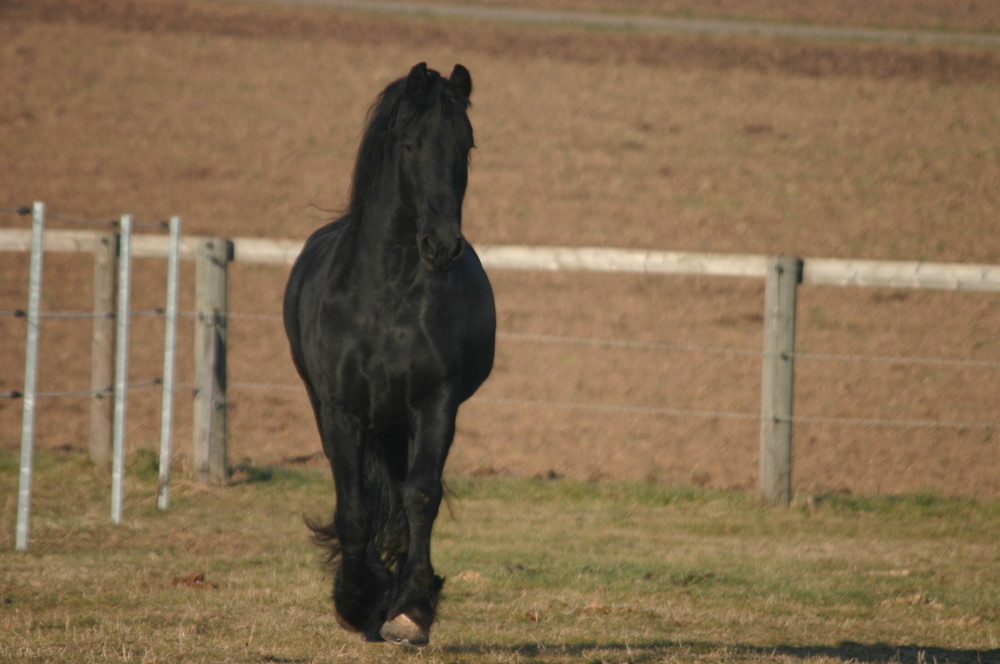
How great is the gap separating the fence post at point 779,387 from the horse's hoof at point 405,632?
442 cm

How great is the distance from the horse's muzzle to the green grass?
1.68 m

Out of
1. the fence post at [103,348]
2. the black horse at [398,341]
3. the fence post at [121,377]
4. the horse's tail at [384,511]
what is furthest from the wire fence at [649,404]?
the black horse at [398,341]

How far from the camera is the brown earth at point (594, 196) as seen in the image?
10.8 meters

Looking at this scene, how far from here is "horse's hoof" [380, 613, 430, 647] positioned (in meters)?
4.49

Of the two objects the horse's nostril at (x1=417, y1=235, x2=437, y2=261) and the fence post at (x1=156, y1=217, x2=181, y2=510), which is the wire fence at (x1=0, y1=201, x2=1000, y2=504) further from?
the horse's nostril at (x1=417, y1=235, x2=437, y2=261)

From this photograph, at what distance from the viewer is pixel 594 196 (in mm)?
17797

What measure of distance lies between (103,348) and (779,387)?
4.83 meters

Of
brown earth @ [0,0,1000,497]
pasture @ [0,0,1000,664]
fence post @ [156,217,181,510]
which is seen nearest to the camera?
pasture @ [0,0,1000,664]

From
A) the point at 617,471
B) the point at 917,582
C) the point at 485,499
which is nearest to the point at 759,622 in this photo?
the point at 917,582

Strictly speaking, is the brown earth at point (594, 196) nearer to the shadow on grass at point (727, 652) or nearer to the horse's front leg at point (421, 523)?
the shadow on grass at point (727, 652)

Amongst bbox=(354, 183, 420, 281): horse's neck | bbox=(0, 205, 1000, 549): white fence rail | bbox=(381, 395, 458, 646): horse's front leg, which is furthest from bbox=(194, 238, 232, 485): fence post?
bbox=(381, 395, 458, 646): horse's front leg

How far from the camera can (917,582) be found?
263 inches

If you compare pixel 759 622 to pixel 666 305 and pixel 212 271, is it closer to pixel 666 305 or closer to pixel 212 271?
pixel 212 271

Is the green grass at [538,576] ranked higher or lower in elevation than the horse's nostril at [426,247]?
lower
